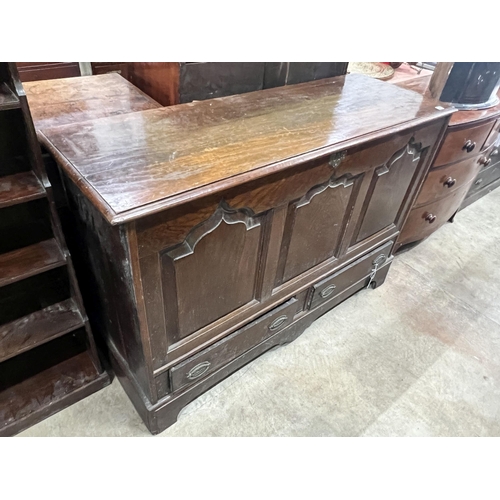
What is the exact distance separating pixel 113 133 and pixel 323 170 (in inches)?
22.4

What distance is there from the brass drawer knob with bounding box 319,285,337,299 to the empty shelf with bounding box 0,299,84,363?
891 millimetres

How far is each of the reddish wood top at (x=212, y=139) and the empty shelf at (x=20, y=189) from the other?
0.31ft

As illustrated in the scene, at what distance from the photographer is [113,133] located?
94 centimetres

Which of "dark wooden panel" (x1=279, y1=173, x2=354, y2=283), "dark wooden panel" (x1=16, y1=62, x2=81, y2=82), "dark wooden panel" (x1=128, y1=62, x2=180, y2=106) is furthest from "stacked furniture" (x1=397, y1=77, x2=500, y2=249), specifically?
"dark wooden panel" (x1=16, y1=62, x2=81, y2=82)

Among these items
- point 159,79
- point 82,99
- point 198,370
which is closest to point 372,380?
point 198,370

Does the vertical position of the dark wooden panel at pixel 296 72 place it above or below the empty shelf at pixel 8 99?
below

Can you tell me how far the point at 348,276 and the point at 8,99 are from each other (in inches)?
51.8

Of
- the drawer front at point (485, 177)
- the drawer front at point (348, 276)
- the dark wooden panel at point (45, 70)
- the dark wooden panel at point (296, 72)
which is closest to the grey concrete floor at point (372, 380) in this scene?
the drawer front at point (348, 276)

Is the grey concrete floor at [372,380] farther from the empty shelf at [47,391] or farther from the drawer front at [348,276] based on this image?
the drawer front at [348,276]

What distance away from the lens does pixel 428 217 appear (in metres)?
1.94

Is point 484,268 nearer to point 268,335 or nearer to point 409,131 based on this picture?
point 409,131

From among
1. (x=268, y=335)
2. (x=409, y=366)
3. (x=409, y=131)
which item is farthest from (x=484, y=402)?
(x=409, y=131)

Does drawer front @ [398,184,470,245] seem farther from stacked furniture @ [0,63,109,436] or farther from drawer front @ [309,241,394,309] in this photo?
stacked furniture @ [0,63,109,436]

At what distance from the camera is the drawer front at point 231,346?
1164mm
